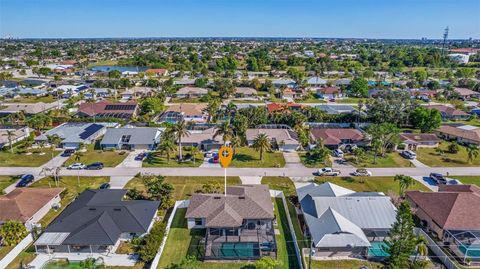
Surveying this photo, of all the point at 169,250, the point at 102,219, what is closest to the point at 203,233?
the point at 169,250

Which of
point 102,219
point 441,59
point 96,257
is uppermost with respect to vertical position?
point 441,59

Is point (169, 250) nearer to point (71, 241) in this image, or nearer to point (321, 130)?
point (71, 241)

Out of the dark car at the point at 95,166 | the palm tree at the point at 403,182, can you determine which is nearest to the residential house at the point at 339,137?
the palm tree at the point at 403,182

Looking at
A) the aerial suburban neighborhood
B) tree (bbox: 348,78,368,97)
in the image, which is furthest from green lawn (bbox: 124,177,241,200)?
tree (bbox: 348,78,368,97)

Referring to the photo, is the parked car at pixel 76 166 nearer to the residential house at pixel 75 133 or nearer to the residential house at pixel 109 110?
the residential house at pixel 75 133

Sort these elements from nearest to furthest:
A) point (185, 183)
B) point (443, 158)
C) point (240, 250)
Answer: point (240, 250), point (185, 183), point (443, 158)

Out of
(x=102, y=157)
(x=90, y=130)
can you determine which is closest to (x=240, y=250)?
(x=102, y=157)

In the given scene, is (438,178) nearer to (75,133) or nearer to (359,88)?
(359,88)
